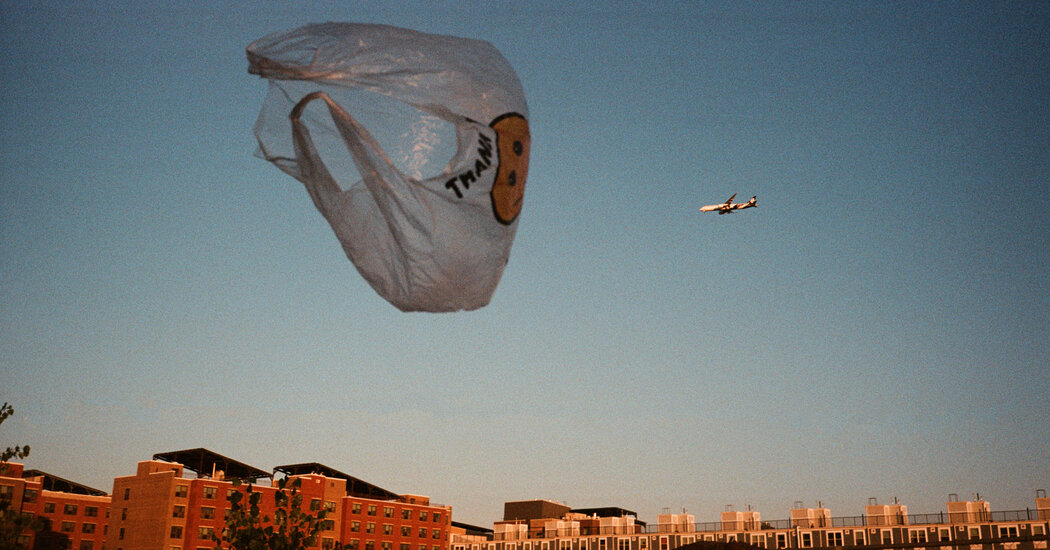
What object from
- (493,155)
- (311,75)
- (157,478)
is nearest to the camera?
(311,75)

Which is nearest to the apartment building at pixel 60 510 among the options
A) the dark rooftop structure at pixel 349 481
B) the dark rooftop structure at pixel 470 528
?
the dark rooftop structure at pixel 349 481

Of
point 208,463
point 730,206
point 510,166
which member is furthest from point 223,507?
point 510,166

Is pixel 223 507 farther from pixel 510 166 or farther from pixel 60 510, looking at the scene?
pixel 510 166

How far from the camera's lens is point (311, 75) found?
7.48m

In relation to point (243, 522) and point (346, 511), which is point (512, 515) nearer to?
point (346, 511)

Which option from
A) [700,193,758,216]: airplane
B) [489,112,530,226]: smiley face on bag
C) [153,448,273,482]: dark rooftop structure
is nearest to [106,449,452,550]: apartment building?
[153,448,273,482]: dark rooftop structure

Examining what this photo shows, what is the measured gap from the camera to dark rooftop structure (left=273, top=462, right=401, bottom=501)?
87.1 m

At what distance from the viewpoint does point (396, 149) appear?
7688mm

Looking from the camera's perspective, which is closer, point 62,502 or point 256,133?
point 256,133

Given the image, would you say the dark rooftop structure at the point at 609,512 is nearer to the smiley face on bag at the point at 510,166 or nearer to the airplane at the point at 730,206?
the airplane at the point at 730,206

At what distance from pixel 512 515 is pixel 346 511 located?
2587 centimetres

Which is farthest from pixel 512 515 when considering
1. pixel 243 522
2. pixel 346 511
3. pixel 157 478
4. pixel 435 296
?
pixel 435 296

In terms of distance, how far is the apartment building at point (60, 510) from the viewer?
233 feet

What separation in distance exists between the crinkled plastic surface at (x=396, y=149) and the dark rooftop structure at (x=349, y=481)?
8111 cm
